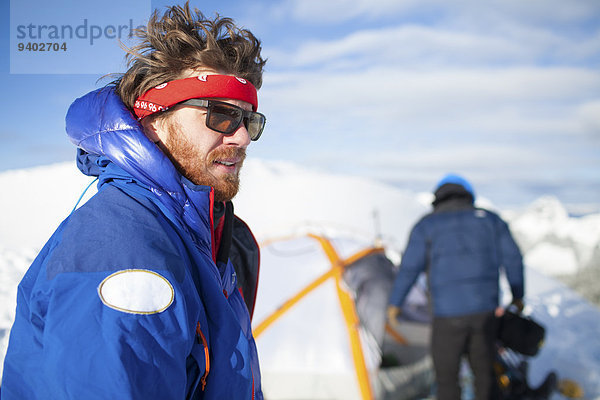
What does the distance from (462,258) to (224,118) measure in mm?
2437

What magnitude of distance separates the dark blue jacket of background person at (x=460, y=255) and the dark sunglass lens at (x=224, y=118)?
7.57ft

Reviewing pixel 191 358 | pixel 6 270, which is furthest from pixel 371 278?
pixel 6 270

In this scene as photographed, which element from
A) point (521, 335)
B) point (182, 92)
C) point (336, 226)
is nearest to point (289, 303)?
point (336, 226)

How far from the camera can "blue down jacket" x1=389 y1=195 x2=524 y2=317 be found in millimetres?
3129

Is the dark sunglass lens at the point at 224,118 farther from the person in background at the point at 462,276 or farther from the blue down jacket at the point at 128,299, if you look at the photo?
the person in background at the point at 462,276

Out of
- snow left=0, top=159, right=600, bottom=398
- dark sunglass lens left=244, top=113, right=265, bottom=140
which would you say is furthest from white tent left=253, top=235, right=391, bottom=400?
dark sunglass lens left=244, top=113, right=265, bottom=140

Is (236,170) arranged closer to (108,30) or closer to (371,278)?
(108,30)

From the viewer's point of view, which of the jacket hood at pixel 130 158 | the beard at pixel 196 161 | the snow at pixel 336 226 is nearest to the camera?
the jacket hood at pixel 130 158

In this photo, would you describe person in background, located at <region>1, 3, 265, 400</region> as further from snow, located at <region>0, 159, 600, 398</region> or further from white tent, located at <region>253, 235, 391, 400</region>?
white tent, located at <region>253, 235, 391, 400</region>

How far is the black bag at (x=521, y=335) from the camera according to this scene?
10.3 feet

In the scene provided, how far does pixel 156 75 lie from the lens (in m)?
1.32

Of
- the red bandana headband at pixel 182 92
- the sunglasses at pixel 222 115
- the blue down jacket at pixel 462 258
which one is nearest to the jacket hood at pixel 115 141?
the red bandana headband at pixel 182 92

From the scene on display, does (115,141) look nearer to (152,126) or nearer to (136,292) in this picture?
(152,126)

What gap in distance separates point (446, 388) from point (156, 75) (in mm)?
2965
